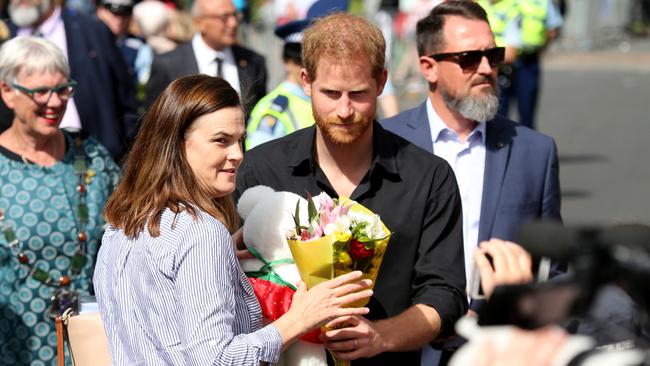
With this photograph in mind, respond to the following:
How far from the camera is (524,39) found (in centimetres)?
1227

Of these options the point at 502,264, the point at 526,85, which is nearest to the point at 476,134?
the point at 502,264

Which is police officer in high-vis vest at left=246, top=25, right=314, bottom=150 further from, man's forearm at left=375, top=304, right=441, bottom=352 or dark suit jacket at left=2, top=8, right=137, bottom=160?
man's forearm at left=375, top=304, right=441, bottom=352

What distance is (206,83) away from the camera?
11.8ft

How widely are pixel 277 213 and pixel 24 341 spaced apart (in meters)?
1.99

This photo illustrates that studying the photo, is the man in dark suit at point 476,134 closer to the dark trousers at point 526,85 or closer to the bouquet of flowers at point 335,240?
the bouquet of flowers at point 335,240

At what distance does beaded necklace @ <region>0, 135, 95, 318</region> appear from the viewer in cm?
514

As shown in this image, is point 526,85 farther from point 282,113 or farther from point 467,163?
point 467,163

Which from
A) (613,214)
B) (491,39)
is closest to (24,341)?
(491,39)

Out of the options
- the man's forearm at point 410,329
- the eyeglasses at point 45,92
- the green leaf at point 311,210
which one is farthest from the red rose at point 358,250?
the eyeglasses at point 45,92

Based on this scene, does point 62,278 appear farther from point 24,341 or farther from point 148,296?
point 148,296

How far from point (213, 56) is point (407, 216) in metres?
4.17

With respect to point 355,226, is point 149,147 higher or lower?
higher

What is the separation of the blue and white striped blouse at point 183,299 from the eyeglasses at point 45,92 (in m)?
2.14

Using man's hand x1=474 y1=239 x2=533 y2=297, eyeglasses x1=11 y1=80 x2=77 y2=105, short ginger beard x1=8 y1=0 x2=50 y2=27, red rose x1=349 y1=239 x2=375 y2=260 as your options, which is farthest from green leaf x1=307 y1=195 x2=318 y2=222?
short ginger beard x1=8 y1=0 x2=50 y2=27
